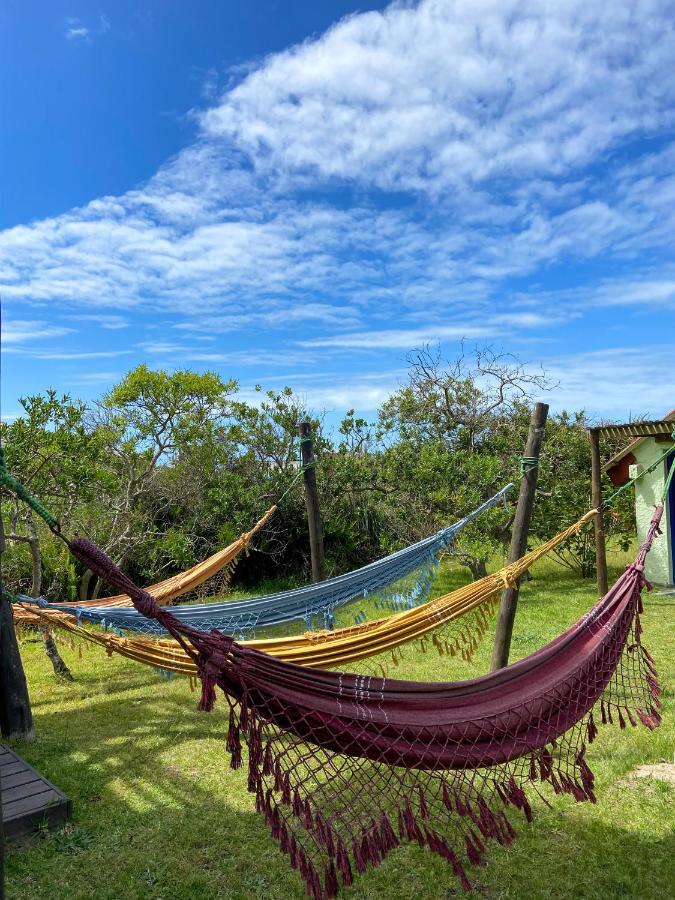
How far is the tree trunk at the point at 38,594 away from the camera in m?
3.47

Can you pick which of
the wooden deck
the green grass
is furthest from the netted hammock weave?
the wooden deck

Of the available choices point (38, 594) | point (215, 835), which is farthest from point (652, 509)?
point (38, 594)

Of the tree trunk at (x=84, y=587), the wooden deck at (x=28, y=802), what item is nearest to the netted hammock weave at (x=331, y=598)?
the wooden deck at (x=28, y=802)

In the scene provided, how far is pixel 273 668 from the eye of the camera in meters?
1.39

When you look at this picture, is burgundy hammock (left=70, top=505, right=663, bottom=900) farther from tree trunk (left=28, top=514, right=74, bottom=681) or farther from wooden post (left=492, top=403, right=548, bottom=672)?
tree trunk (left=28, top=514, right=74, bottom=681)

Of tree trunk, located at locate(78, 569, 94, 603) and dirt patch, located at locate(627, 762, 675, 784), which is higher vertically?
tree trunk, located at locate(78, 569, 94, 603)

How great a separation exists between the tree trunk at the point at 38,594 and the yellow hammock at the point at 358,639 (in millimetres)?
1189

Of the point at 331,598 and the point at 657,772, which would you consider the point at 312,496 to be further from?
the point at 657,772

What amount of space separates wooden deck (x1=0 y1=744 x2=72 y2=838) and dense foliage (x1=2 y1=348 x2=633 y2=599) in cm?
311

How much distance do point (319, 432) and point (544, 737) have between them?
5135mm

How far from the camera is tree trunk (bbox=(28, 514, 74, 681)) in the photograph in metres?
3.47

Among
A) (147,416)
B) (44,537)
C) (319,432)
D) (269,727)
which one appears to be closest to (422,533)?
(319,432)

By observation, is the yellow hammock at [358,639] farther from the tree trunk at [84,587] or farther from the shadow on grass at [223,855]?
the tree trunk at [84,587]

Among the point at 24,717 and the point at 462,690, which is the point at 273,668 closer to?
the point at 462,690
